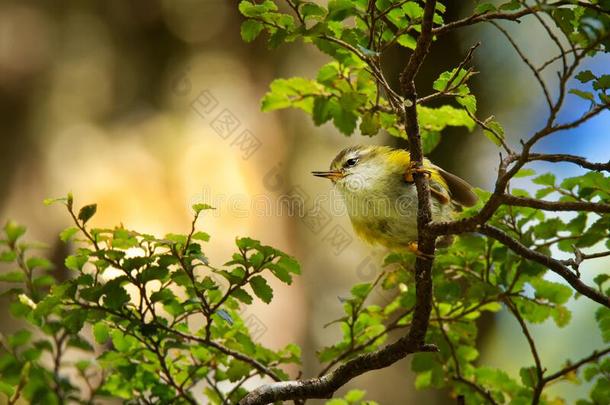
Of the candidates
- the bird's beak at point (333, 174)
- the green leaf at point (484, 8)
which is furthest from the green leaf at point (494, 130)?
the bird's beak at point (333, 174)

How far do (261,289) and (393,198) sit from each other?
704mm

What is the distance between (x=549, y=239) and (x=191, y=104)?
2.49 meters

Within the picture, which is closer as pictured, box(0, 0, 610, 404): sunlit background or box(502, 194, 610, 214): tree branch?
box(502, 194, 610, 214): tree branch

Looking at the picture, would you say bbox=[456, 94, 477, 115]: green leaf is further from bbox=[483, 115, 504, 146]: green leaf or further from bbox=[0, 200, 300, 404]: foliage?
bbox=[0, 200, 300, 404]: foliage

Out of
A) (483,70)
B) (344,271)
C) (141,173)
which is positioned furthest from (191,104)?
(483,70)

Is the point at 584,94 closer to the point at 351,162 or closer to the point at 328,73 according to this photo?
the point at 328,73

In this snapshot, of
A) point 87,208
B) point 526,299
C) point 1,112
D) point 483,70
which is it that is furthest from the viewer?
point 483,70

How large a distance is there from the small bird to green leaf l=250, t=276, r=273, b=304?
57 centimetres

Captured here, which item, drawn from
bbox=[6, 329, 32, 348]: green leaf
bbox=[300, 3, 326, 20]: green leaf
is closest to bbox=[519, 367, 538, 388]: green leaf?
bbox=[300, 3, 326, 20]: green leaf

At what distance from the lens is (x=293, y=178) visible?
12.4 feet

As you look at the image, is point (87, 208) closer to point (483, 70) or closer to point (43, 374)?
point (43, 374)

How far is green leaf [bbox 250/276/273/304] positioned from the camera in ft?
5.09

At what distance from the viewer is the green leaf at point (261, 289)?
1.55m

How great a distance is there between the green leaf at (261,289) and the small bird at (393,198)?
57cm
